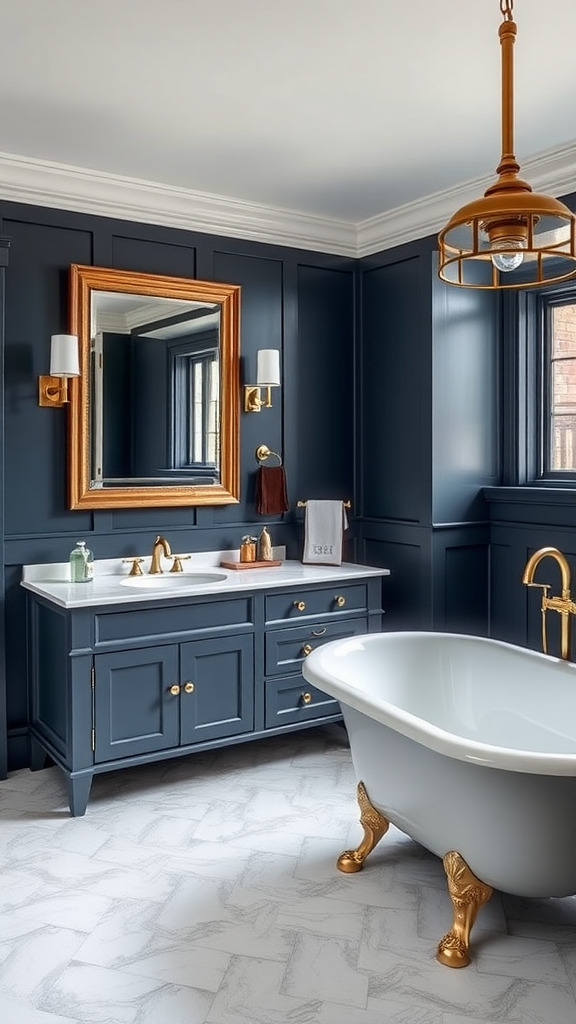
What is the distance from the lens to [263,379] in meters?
3.76

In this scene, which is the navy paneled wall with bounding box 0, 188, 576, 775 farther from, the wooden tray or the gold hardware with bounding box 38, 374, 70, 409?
the wooden tray

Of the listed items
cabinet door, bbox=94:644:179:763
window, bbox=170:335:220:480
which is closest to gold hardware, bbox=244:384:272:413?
window, bbox=170:335:220:480

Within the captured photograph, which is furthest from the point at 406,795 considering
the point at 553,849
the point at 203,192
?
the point at 203,192

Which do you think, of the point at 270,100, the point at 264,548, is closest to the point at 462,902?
the point at 264,548

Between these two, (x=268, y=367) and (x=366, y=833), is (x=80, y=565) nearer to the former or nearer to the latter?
(x=268, y=367)

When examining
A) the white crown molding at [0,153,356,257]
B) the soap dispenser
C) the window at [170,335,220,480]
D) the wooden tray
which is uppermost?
the white crown molding at [0,153,356,257]

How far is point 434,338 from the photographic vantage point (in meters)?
→ 3.73

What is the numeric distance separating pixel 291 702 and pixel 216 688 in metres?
0.37

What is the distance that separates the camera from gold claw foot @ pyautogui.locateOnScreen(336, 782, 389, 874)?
255 cm

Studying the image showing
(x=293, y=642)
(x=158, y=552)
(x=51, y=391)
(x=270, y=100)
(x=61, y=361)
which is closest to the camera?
(x=270, y=100)

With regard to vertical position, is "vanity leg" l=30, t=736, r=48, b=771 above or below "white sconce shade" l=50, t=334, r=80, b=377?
below

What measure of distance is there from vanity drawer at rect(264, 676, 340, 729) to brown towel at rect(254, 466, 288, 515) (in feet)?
2.75

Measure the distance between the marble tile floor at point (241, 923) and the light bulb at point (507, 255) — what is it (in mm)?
1691

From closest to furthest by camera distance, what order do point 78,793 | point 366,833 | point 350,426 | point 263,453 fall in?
1. point 366,833
2. point 78,793
3. point 263,453
4. point 350,426
